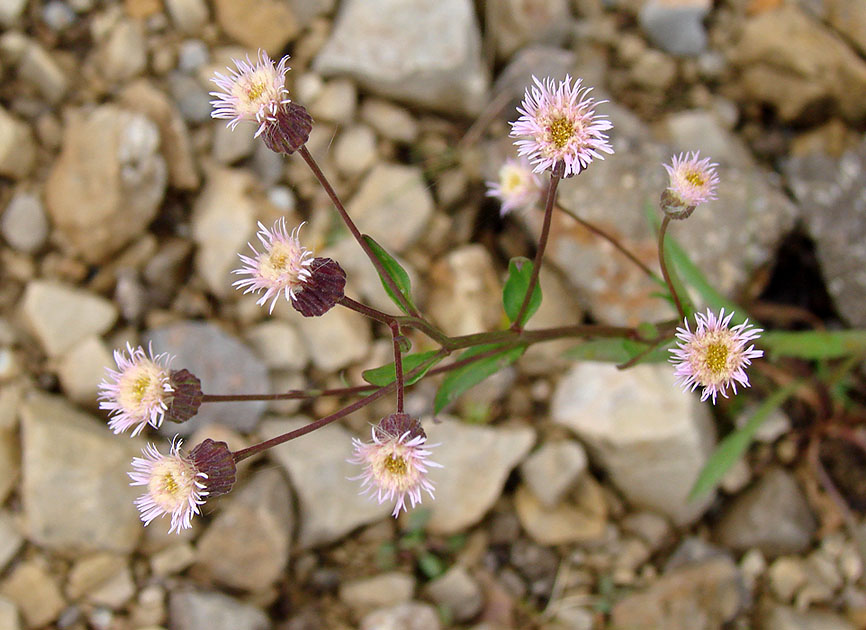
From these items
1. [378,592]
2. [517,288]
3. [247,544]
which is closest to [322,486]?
[247,544]

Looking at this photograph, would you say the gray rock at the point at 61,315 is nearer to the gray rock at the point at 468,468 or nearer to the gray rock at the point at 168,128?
the gray rock at the point at 168,128

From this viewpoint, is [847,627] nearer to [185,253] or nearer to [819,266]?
[819,266]

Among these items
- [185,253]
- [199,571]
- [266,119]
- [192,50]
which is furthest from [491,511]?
[192,50]

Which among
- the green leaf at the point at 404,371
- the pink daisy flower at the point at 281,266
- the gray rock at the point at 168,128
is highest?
the gray rock at the point at 168,128

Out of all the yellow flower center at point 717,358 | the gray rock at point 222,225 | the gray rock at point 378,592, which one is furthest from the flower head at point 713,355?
the gray rock at point 222,225

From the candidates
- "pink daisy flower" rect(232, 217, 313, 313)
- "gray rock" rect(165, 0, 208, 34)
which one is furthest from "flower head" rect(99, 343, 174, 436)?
"gray rock" rect(165, 0, 208, 34)

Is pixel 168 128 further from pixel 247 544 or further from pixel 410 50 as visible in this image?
pixel 247 544

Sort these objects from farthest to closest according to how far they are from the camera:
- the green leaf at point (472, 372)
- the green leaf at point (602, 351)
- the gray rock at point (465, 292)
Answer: the gray rock at point (465, 292)
the green leaf at point (602, 351)
the green leaf at point (472, 372)
